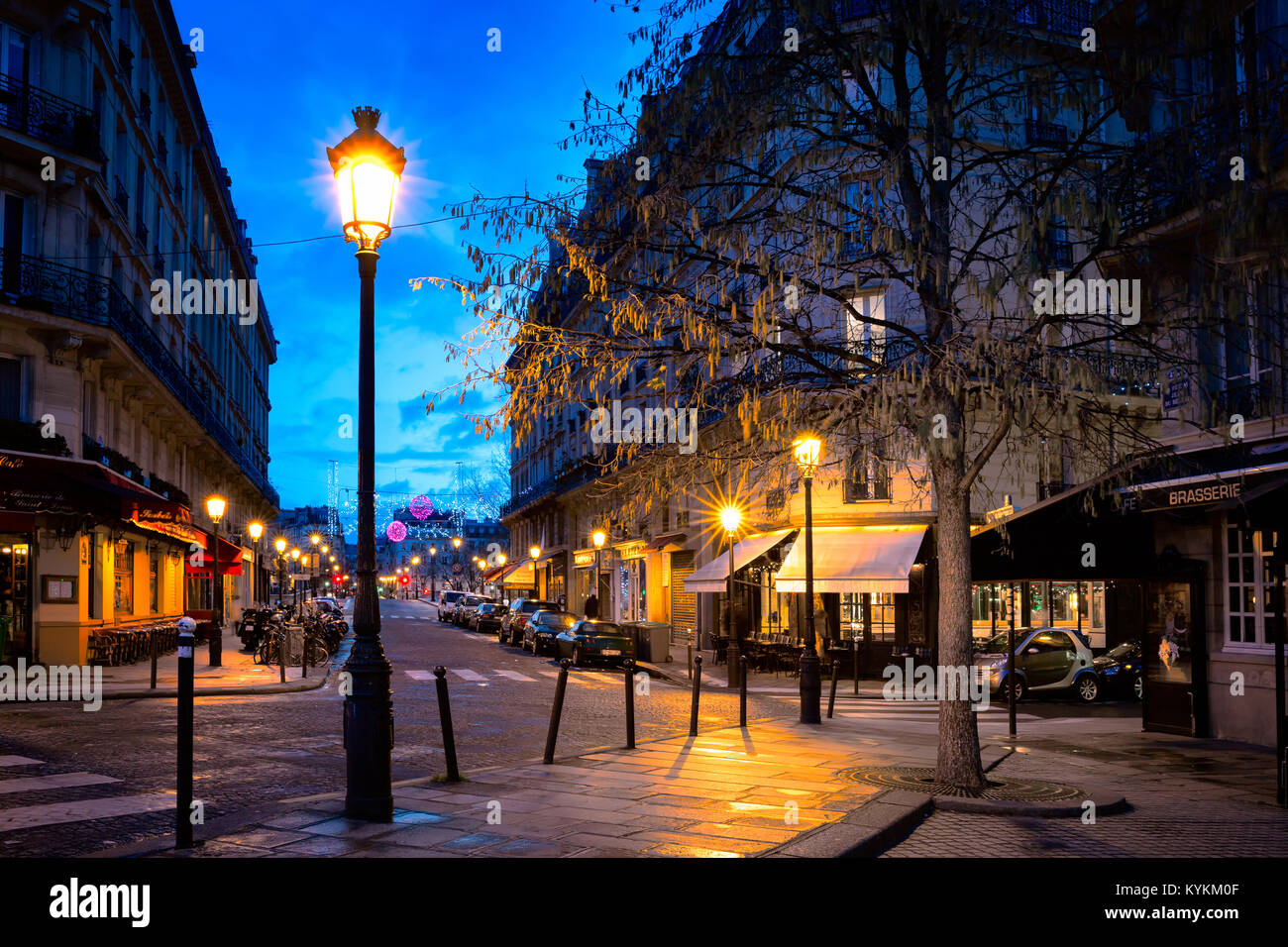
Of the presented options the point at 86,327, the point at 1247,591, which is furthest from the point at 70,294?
the point at 1247,591

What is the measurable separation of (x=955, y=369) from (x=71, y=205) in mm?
21076

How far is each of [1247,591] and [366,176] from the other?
37.5 feet

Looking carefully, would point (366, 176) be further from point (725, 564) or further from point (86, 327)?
point (725, 564)

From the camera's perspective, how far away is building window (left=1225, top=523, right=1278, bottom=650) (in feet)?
42.1

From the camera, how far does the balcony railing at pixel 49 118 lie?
70.9ft

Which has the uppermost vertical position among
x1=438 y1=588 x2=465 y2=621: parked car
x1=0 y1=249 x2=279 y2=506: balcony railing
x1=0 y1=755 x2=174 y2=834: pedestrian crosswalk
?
x1=0 y1=249 x2=279 y2=506: balcony railing

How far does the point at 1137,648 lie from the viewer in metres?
20.8

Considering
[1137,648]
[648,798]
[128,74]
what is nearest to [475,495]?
[128,74]

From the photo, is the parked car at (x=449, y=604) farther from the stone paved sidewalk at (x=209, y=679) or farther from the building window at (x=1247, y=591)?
the building window at (x=1247, y=591)

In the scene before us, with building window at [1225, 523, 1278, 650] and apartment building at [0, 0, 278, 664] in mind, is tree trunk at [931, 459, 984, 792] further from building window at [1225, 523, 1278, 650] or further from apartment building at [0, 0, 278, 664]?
apartment building at [0, 0, 278, 664]

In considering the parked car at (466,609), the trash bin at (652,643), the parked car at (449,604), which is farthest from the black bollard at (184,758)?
the parked car at (449,604)

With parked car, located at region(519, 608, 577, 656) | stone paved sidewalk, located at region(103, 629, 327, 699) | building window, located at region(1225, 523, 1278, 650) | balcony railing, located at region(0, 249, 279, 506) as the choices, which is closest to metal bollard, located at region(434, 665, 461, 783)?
building window, located at region(1225, 523, 1278, 650)

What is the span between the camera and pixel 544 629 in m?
34.2

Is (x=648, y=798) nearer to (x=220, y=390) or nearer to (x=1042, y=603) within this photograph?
(x=1042, y=603)
